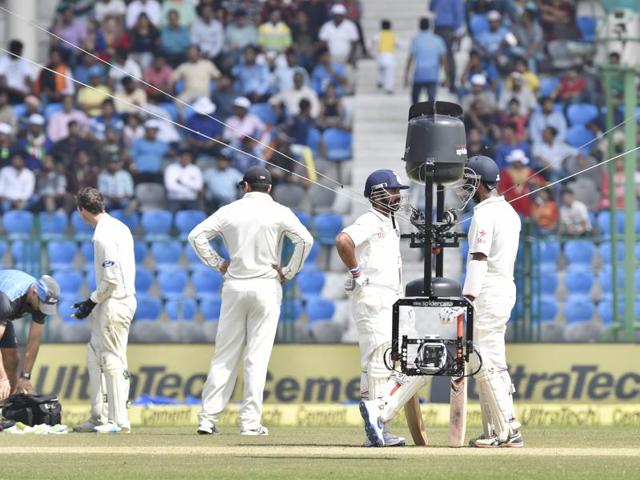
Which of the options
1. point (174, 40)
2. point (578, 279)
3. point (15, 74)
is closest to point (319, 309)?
point (578, 279)

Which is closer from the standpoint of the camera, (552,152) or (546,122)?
(552,152)

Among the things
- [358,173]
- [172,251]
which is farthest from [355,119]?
[172,251]

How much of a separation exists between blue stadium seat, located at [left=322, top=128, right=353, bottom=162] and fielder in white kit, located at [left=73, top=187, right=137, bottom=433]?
11.7 metres

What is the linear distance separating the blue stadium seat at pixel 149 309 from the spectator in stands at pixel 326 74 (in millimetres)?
6309

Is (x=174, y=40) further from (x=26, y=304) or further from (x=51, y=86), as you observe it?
(x=26, y=304)

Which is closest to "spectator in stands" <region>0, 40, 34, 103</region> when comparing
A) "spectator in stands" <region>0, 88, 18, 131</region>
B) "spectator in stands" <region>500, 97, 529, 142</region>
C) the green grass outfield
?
"spectator in stands" <region>0, 88, 18, 131</region>

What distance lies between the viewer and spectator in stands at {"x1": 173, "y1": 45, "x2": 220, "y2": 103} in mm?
27453

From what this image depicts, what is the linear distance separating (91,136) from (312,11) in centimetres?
469

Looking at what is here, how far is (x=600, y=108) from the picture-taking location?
26.8 meters

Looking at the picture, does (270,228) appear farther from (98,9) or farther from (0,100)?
(98,9)

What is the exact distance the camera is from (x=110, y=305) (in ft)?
46.8

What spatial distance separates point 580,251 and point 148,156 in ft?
22.1

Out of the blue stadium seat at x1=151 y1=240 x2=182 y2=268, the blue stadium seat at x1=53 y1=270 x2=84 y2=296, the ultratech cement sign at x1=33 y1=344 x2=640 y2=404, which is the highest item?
the blue stadium seat at x1=151 y1=240 x2=182 y2=268

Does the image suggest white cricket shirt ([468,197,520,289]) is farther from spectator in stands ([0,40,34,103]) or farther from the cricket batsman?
spectator in stands ([0,40,34,103])
